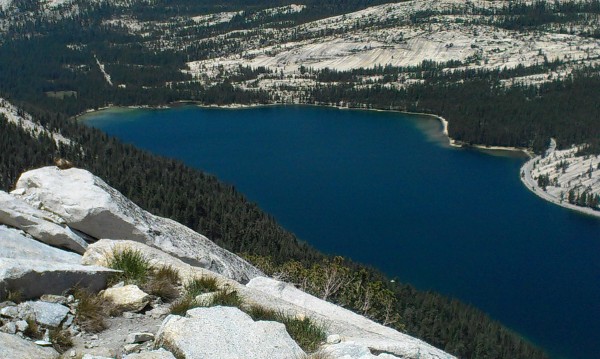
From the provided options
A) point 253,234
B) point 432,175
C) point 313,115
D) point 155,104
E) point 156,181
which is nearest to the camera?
point 253,234

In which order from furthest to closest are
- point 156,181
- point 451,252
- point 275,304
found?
1. point 156,181
2. point 451,252
3. point 275,304

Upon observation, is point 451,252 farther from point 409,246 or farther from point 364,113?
point 364,113

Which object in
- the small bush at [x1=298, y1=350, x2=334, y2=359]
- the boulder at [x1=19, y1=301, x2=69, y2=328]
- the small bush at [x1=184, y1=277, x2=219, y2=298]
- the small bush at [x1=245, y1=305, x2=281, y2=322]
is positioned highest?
the boulder at [x1=19, y1=301, x2=69, y2=328]

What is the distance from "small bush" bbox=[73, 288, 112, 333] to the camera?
8.14m

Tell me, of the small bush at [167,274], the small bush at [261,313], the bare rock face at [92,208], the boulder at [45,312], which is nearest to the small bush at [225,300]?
the small bush at [261,313]

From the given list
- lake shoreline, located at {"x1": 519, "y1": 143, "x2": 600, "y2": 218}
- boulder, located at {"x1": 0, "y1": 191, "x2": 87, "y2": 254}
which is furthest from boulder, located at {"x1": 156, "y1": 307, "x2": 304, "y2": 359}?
lake shoreline, located at {"x1": 519, "y1": 143, "x2": 600, "y2": 218}

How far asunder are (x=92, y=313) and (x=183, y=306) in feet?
3.97

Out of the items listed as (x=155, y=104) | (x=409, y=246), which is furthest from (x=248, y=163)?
(x=155, y=104)

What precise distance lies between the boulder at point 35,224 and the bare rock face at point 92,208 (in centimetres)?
101

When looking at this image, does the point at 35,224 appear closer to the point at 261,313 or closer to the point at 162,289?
the point at 162,289

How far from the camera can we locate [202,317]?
8.06m

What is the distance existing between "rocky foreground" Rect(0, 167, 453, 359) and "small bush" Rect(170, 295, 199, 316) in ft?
0.05

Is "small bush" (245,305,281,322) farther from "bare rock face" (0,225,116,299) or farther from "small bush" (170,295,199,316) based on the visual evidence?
"bare rock face" (0,225,116,299)

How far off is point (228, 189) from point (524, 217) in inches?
1494
